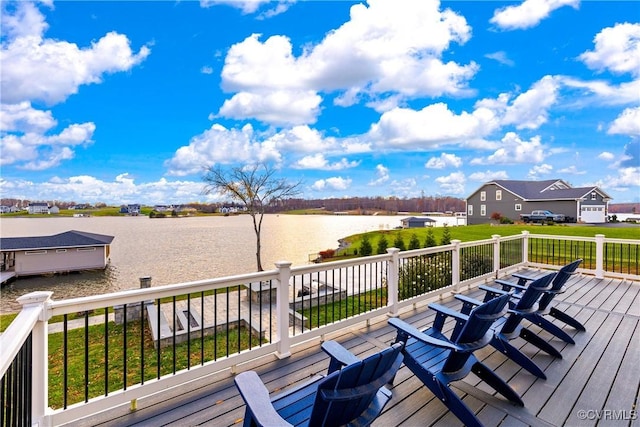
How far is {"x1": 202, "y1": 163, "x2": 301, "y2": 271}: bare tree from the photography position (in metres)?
20.7

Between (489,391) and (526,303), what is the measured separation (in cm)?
101

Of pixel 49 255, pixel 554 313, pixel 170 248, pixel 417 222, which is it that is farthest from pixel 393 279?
pixel 417 222

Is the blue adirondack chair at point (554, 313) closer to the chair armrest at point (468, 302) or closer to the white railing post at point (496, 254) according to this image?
the chair armrest at point (468, 302)

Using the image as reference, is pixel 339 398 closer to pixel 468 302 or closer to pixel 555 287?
pixel 468 302

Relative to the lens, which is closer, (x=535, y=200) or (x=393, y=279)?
(x=393, y=279)

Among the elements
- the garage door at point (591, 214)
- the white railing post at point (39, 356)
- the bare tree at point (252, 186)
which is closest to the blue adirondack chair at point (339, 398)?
the white railing post at point (39, 356)

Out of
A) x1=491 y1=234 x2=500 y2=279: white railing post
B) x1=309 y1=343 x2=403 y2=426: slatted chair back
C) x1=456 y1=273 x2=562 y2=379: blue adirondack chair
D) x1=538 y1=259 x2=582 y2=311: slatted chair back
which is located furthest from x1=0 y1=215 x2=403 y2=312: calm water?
x1=309 y1=343 x2=403 y2=426: slatted chair back

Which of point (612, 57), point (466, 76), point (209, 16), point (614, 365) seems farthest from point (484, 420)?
point (209, 16)

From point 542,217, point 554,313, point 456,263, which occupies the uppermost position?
point 542,217

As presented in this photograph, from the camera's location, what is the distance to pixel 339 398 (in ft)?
4.51

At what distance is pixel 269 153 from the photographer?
2536cm

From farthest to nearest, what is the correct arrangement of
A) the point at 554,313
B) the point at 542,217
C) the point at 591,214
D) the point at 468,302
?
the point at 542,217 < the point at 591,214 < the point at 554,313 < the point at 468,302

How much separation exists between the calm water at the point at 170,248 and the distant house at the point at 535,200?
13224mm

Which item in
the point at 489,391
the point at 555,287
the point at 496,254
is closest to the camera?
the point at 489,391
